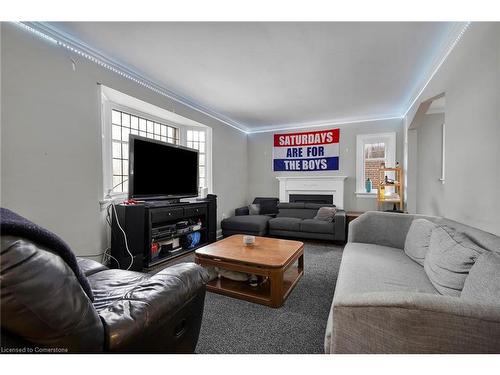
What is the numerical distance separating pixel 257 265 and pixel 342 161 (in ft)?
12.5

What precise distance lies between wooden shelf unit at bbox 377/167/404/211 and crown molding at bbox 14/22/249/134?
374 cm

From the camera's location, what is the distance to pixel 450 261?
1.34 meters

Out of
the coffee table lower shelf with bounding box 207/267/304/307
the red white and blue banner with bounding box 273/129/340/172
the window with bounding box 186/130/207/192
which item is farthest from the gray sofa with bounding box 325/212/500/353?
the red white and blue banner with bounding box 273/129/340/172

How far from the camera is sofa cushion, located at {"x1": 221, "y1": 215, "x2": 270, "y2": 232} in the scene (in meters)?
4.14

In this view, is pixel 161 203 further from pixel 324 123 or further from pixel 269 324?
pixel 324 123

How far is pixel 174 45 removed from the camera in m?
→ 2.24

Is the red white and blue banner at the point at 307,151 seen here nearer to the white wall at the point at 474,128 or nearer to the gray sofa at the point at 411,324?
the white wall at the point at 474,128

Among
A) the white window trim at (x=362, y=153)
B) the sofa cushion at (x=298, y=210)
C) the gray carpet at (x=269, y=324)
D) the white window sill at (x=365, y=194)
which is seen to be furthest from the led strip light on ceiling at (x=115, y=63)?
the gray carpet at (x=269, y=324)

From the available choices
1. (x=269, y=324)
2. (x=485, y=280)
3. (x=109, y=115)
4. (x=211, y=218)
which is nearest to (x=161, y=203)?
(x=211, y=218)

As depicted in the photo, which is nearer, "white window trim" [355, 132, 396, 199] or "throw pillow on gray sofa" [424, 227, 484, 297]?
"throw pillow on gray sofa" [424, 227, 484, 297]

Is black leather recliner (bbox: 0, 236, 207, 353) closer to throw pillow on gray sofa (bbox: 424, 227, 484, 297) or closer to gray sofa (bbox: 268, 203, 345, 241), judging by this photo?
throw pillow on gray sofa (bbox: 424, 227, 484, 297)

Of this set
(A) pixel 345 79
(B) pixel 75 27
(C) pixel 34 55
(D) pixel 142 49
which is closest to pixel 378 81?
(A) pixel 345 79

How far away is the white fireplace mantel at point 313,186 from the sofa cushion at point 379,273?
2752 millimetres
